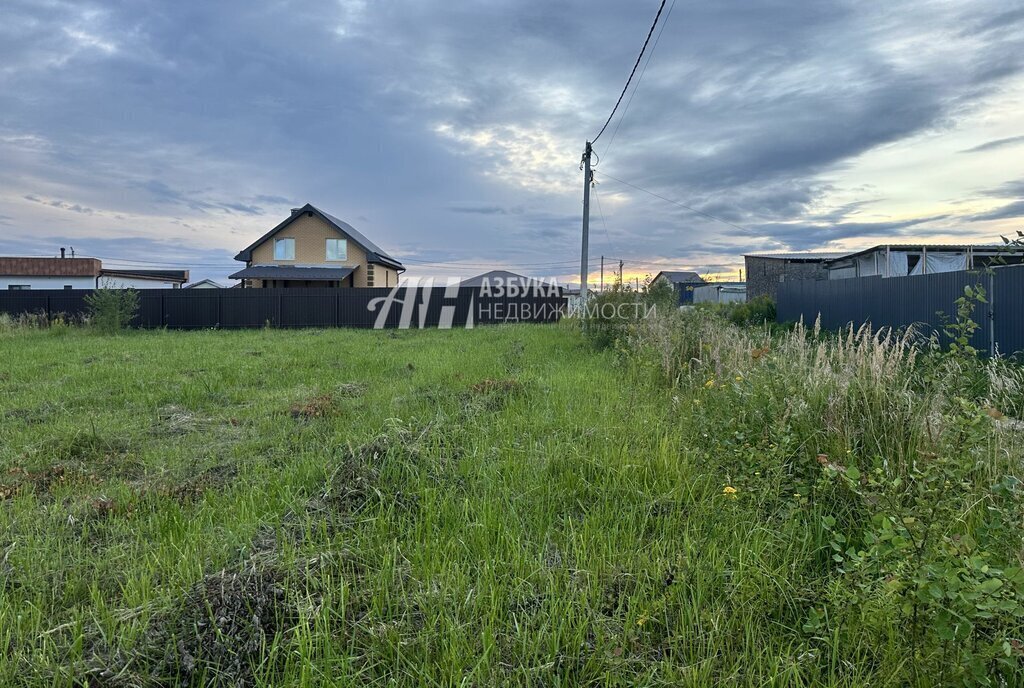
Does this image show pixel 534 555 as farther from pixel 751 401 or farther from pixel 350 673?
pixel 751 401

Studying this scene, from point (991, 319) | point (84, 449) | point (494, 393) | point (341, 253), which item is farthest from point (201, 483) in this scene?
point (341, 253)

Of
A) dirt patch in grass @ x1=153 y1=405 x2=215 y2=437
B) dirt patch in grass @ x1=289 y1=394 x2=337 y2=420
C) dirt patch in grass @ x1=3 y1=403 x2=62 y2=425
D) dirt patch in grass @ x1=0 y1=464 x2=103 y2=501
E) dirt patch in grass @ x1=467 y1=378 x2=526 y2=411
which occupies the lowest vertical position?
dirt patch in grass @ x1=0 y1=464 x2=103 y2=501

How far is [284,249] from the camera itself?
25781 millimetres

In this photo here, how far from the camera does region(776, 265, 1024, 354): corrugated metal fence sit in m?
7.57

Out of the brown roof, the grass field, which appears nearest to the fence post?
the grass field

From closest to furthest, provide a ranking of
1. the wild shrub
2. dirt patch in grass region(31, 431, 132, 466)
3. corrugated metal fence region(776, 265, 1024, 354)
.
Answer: the wild shrub → dirt patch in grass region(31, 431, 132, 466) → corrugated metal fence region(776, 265, 1024, 354)

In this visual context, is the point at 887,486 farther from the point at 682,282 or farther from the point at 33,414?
the point at 682,282

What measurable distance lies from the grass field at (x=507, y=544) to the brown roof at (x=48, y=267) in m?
41.7

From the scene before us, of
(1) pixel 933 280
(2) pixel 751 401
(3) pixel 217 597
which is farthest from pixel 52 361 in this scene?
(1) pixel 933 280

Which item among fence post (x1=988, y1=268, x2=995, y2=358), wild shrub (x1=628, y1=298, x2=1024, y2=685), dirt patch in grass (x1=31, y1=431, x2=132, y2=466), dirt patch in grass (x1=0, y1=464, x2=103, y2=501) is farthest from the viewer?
fence post (x1=988, y1=268, x2=995, y2=358)

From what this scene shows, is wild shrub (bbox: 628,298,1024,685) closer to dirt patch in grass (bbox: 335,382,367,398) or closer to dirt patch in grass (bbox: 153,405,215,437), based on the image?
dirt patch in grass (bbox: 335,382,367,398)

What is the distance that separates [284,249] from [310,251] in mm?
1333

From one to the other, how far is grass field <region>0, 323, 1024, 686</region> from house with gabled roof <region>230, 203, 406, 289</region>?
22.5 meters

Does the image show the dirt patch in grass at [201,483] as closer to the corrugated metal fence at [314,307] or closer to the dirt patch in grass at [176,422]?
the dirt patch in grass at [176,422]
